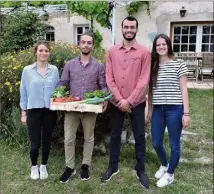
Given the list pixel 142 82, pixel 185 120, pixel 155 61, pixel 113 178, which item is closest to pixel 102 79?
pixel 142 82

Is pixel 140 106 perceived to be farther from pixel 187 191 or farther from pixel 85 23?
pixel 85 23

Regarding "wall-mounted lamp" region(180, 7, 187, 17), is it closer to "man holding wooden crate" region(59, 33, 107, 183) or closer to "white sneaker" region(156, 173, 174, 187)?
"man holding wooden crate" region(59, 33, 107, 183)

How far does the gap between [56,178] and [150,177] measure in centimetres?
116

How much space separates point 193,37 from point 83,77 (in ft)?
30.7

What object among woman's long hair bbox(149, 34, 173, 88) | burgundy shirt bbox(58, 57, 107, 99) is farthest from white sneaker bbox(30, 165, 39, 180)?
woman's long hair bbox(149, 34, 173, 88)

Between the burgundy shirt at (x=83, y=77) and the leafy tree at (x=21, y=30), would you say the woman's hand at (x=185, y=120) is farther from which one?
the leafy tree at (x=21, y=30)

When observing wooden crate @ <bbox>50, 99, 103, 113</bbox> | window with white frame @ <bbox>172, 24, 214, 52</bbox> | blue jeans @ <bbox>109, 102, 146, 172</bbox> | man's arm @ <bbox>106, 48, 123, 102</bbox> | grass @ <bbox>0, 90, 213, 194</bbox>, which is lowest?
grass @ <bbox>0, 90, 213, 194</bbox>

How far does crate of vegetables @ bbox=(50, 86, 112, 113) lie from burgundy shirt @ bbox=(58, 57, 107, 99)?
0.13m

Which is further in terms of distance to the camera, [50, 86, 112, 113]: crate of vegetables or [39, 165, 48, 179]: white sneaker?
[39, 165, 48, 179]: white sneaker

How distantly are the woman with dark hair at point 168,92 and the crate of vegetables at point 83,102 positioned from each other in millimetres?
542

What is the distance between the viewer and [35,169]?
12.4ft

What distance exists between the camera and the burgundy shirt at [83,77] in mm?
3375

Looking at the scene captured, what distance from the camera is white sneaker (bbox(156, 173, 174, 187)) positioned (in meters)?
3.56

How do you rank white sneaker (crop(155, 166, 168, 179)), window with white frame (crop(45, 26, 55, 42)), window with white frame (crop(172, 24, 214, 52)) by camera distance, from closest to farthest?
1. white sneaker (crop(155, 166, 168, 179))
2. window with white frame (crop(172, 24, 214, 52))
3. window with white frame (crop(45, 26, 55, 42))
